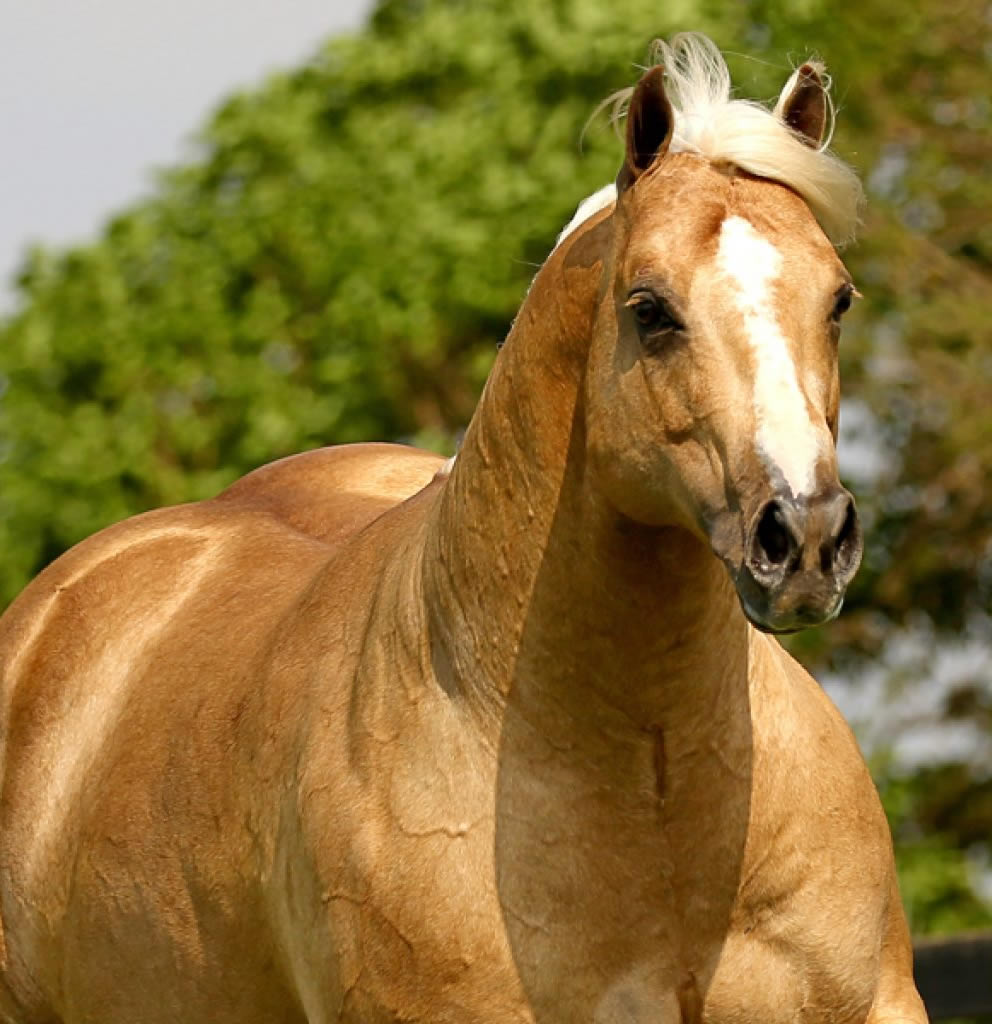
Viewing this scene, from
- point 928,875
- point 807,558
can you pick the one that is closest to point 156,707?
point 807,558

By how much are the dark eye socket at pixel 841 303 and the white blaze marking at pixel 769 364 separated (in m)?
0.13

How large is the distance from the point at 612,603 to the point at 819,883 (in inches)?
27.3

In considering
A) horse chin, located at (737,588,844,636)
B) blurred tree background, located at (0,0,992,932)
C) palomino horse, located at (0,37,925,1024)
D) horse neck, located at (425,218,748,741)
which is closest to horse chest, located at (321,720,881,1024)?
palomino horse, located at (0,37,925,1024)

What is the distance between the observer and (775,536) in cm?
400

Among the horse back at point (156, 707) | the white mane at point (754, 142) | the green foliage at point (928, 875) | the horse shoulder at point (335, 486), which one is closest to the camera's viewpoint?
the white mane at point (754, 142)

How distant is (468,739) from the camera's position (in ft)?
15.6

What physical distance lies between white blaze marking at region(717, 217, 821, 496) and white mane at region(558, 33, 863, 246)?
0.20m

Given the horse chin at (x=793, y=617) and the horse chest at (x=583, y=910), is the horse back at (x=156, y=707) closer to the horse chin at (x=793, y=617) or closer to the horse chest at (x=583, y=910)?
the horse chest at (x=583, y=910)

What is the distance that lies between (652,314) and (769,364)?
0.28 meters

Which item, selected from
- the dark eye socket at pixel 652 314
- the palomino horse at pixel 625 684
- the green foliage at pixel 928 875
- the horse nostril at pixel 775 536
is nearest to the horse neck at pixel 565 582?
the palomino horse at pixel 625 684

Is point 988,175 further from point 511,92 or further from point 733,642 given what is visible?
point 733,642

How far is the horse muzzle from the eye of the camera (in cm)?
392

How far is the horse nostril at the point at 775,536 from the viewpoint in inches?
155

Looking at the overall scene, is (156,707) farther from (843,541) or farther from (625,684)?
(843,541)
